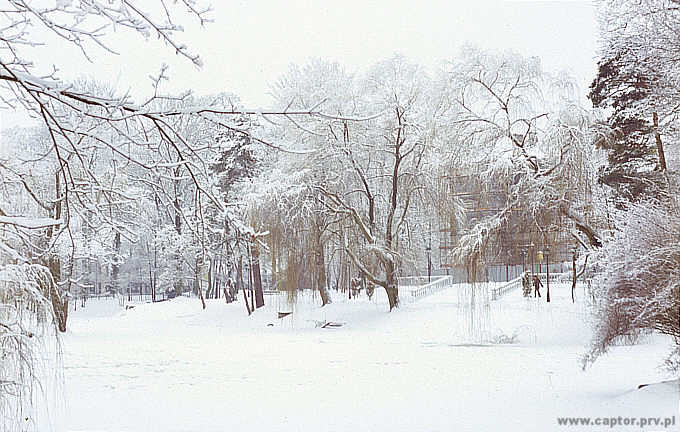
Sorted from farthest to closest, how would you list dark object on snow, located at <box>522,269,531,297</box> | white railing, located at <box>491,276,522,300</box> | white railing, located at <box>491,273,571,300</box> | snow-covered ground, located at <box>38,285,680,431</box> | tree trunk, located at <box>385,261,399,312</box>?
white railing, located at <box>491,273,571,300</box> → white railing, located at <box>491,276,522,300</box> → dark object on snow, located at <box>522,269,531,297</box> → tree trunk, located at <box>385,261,399,312</box> → snow-covered ground, located at <box>38,285,680,431</box>

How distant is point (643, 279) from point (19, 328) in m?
4.29

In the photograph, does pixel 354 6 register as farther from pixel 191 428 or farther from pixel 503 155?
pixel 191 428

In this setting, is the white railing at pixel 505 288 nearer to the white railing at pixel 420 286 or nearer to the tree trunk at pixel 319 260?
the white railing at pixel 420 286

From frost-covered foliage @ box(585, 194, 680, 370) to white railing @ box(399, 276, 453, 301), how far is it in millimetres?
10873

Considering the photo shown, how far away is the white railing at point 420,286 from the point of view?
658 inches

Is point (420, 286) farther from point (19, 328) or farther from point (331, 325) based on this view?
point (19, 328)

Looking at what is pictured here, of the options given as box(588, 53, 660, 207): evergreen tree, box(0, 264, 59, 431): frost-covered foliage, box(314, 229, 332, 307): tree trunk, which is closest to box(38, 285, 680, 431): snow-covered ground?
box(314, 229, 332, 307): tree trunk

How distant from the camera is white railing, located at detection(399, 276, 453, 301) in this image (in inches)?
658

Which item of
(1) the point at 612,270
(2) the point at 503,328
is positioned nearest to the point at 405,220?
(2) the point at 503,328

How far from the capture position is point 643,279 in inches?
190

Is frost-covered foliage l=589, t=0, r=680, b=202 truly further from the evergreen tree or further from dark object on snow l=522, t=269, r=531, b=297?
dark object on snow l=522, t=269, r=531, b=297

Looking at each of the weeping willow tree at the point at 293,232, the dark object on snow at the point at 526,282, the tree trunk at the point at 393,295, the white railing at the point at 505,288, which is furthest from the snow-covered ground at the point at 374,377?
the white railing at the point at 505,288

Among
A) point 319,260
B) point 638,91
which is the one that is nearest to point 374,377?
point 319,260

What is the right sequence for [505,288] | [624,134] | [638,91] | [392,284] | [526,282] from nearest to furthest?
[638,91]
[624,134]
[392,284]
[526,282]
[505,288]
